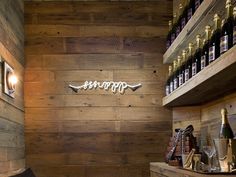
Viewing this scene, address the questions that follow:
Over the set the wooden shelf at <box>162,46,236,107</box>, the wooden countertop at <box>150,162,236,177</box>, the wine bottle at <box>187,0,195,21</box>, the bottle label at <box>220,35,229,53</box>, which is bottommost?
the wooden countertop at <box>150,162,236,177</box>

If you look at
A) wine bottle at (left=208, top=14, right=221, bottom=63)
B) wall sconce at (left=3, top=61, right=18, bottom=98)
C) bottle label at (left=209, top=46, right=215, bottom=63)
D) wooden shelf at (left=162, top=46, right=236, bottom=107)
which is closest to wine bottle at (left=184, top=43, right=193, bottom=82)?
wooden shelf at (left=162, top=46, right=236, bottom=107)

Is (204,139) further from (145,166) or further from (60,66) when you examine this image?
(60,66)

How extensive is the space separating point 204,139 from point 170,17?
1.52 metres

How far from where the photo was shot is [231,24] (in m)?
2.34

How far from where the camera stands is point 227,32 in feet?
7.64

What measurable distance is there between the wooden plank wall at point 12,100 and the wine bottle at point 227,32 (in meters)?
1.65

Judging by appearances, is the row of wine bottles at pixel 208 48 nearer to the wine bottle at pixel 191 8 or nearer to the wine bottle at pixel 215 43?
the wine bottle at pixel 215 43

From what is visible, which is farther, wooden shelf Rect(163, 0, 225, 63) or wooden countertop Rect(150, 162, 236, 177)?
wooden shelf Rect(163, 0, 225, 63)

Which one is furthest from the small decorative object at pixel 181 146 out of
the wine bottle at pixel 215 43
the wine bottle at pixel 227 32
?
the wine bottle at pixel 227 32

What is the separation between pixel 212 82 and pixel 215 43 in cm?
25

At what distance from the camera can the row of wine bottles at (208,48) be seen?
2.20 m

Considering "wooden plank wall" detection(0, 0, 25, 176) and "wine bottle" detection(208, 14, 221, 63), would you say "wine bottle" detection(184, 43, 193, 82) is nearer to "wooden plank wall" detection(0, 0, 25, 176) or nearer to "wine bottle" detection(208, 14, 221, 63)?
"wine bottle" detection(208, 14, 221, 63)

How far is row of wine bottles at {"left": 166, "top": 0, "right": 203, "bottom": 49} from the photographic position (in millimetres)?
3156

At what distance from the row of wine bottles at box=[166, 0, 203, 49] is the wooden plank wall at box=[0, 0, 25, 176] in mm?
1503
